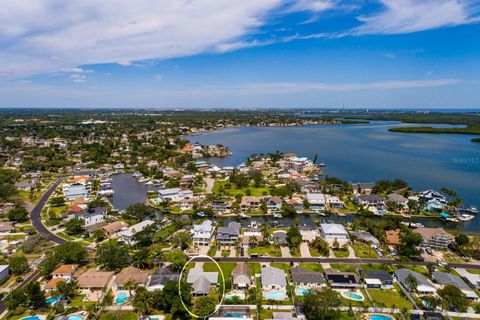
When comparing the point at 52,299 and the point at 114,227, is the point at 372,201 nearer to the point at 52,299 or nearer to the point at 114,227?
the point at 114,227

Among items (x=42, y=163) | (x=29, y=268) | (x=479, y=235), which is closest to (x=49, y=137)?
(x=42, y=163)

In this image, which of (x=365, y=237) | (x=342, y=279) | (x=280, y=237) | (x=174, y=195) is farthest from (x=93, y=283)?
(x=365, y=237)

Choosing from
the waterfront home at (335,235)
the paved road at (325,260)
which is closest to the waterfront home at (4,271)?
the paved road at (325,260)

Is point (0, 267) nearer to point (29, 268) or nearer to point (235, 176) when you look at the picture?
point (29, 268)

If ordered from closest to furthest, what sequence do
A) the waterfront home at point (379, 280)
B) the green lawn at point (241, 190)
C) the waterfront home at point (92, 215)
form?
the waterfront home at point (379, 280)
the waterfront home at point (92, 215)
the green lawn at point (241, 190)

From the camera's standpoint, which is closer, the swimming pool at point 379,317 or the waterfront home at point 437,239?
the swimming pool at point 379,317

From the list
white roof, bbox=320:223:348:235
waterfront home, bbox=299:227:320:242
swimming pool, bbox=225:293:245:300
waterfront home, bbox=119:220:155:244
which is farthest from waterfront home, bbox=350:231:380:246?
waterfront home, bbox=119:220:155:244

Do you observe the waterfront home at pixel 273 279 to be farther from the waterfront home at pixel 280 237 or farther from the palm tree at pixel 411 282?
the palm tree at pixel 411 282
